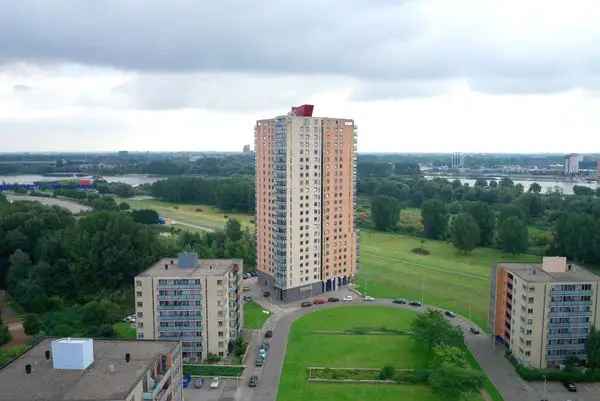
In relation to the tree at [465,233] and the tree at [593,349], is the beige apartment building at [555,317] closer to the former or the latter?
the tree at [593,349]

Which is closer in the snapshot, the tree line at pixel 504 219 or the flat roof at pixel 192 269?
the flat roof at pixel 192 269

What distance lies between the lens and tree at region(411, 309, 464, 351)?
129 feet

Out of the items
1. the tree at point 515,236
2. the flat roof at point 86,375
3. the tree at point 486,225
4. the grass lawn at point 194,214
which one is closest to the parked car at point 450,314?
the tree at point 515,236

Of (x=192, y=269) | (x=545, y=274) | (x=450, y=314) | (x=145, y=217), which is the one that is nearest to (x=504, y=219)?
(x=450, y=314)

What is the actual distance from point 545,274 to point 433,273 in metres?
25.2

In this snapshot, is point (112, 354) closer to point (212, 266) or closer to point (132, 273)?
point (212, 266)

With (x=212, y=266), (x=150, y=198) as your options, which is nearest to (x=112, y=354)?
(x=212, y=266)

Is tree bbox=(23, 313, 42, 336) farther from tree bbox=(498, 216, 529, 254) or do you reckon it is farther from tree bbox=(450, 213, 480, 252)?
tree bbox=(498, 216, 529, 254)

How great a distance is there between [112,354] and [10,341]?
2276cm

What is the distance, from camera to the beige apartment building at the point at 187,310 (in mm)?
40156

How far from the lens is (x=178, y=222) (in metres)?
101

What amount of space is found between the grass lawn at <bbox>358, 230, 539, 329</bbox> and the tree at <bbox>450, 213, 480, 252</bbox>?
1.57m

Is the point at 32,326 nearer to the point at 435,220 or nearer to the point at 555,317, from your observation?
the point at 555,317

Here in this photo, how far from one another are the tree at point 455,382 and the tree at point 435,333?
623cm
